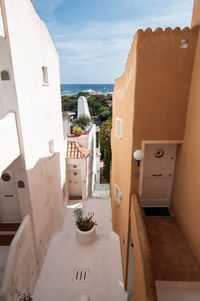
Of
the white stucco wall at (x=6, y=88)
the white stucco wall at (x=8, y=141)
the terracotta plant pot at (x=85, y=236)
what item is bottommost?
the terracotta plant pot at (x=85, y=236)

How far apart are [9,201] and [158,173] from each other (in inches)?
220

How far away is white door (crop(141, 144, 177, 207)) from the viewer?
578 centimetres

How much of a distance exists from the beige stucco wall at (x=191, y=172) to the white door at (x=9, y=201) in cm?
575

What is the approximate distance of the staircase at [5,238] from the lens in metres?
5.37

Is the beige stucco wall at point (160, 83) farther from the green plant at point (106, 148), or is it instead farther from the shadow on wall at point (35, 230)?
the green plant at point (106, 148)

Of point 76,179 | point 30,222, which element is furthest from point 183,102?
point 76,179

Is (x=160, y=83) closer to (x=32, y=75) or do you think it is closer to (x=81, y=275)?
(x=32, y=75)

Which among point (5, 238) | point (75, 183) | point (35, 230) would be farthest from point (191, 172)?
point (75, 183)

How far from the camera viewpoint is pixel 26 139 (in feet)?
18.5

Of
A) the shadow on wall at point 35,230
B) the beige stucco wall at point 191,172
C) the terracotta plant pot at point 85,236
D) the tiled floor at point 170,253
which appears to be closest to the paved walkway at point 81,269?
the terracotta plant pot at point 85,236

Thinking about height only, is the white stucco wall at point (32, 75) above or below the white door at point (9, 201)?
above

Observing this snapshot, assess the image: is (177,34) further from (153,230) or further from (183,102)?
(153,230)

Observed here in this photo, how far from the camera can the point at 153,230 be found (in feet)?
17.9

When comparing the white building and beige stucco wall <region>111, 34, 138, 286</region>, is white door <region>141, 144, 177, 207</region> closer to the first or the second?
beige stucco wall <region>111, 34, 138, 286</region>
